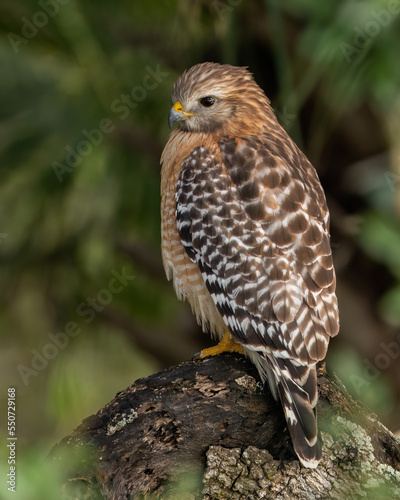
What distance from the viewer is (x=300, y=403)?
2.88 meters

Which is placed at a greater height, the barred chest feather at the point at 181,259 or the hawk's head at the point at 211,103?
the hawk's head at the point at 211,103

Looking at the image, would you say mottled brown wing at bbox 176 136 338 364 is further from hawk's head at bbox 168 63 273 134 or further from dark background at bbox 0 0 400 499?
dark background at bbox 0 0 400 499

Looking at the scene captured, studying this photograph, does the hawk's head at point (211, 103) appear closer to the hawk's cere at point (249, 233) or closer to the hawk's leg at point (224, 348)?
the hawk's cere at point (249, 233)

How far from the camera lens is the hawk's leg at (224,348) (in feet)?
11.8

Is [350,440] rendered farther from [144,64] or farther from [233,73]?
[144,64]

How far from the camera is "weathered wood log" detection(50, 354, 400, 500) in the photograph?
248 centimetres

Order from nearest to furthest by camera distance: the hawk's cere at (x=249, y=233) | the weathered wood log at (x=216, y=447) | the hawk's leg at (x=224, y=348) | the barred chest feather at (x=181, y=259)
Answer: the weathered wood log at (x=216, y=447), the hawk's cere at (x=249, y=233), the hawk's leg at (x=224, y=348), the barred chest feather at (x=181, y=259)

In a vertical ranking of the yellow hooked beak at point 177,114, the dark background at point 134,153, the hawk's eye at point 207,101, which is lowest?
the dark background at point 134,153

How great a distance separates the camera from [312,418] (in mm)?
2779

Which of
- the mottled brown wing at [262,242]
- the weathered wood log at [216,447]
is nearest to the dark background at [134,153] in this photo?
the mottled brown wing at [262,242]

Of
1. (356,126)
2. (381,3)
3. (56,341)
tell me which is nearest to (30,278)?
(56,341)

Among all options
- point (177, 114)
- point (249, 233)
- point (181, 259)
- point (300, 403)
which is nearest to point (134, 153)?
point (177, 114)

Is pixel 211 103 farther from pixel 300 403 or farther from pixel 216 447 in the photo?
pixel 216 447

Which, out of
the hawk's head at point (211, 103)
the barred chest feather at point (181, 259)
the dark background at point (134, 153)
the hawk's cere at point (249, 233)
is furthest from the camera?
the dark background at point (134, 153)
